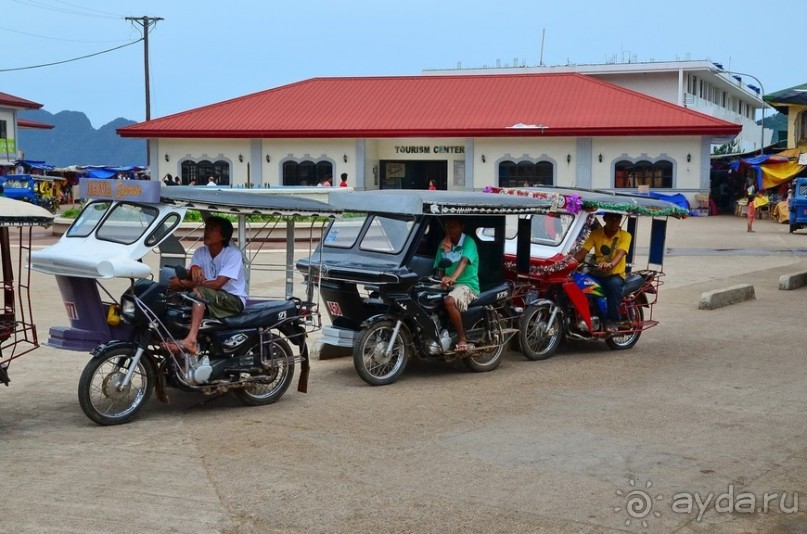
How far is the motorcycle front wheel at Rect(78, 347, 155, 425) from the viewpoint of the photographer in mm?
7973

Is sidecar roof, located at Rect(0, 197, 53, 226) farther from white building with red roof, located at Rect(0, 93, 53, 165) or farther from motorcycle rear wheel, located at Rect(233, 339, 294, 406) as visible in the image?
white building with red roof, located at Rect(0, 93, 53, 165)

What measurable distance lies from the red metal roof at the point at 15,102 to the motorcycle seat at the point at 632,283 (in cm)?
5573

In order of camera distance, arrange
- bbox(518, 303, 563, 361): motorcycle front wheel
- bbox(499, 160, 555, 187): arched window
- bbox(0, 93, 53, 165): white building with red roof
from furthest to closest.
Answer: bbox(0, 93, 53, 165): white building with red roof → bbox(499, 160, 555, 187): arched window → bbox(518, 303, 563, 361): motorcycle front wheel

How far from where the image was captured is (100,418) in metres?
8.05

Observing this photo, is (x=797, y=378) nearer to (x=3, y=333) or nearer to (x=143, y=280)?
(x=143, y=280)

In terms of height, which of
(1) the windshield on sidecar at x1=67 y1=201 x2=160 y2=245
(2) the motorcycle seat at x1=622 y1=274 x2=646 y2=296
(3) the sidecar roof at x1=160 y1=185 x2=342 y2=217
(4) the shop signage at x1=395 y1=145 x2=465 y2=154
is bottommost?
(2) the motorcycle seat at x1=622 y1=274 x2=646 y2=296

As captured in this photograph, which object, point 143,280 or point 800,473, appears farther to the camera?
point 143,280

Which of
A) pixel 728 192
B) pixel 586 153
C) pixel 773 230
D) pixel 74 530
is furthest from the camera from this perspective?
pixel 728 192

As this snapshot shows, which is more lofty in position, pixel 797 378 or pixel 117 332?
pixel 117 332

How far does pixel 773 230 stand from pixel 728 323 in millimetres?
24720

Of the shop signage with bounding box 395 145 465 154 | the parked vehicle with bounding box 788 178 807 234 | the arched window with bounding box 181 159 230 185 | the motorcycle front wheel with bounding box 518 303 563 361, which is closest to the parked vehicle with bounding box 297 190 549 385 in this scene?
the motorcycle front wheel with bounding box 518 303 563 361

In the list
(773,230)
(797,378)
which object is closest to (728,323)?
(797,378)

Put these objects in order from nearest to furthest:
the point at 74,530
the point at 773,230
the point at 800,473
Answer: the point at 74,530
the point at 800,473
the point at 773,230

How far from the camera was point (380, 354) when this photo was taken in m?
9.93
